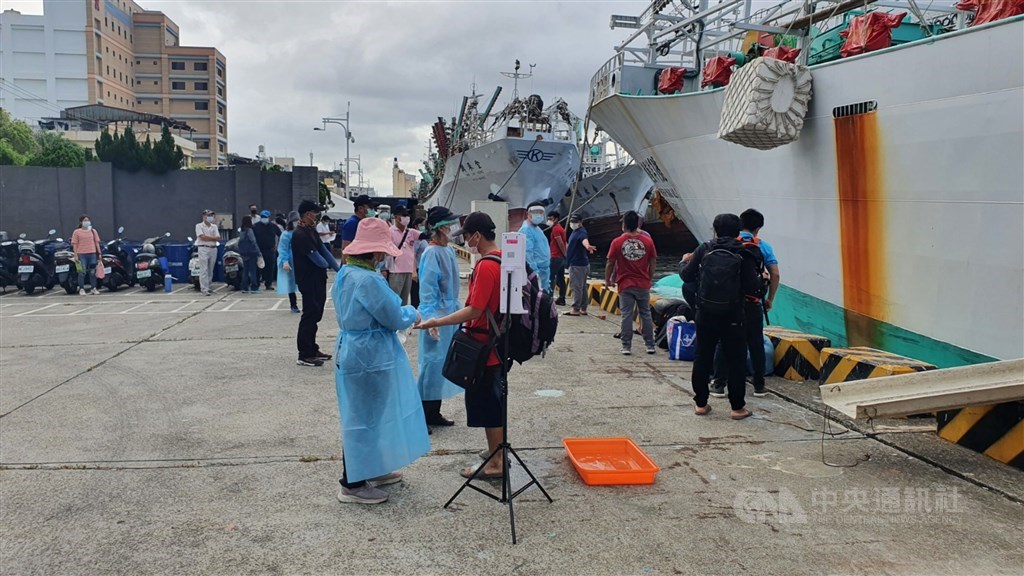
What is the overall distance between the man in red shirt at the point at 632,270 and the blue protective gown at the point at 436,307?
245 cm

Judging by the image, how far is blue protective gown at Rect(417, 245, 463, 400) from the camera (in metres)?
4.70

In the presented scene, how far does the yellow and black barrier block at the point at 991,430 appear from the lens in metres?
4.04

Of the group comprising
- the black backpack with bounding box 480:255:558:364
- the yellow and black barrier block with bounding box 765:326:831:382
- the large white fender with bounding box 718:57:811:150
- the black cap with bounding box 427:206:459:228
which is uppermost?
the large white fender with bounding box 718:57:811:150

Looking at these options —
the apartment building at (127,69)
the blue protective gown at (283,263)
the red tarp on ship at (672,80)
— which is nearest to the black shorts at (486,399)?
the blue protective gown at (283,263)

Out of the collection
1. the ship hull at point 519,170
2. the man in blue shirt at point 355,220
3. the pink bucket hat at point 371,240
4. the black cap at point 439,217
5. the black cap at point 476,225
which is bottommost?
the pink bucket hat at point 371,240

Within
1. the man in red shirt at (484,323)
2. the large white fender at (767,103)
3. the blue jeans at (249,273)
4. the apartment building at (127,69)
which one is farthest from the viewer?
the apartment building at (127,69)

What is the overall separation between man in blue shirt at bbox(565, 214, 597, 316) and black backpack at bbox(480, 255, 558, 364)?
6012 mm

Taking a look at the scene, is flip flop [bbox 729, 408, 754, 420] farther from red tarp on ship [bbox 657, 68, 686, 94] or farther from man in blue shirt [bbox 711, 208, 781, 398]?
red tarp on ship [bbox 657, 68, 686, 94]

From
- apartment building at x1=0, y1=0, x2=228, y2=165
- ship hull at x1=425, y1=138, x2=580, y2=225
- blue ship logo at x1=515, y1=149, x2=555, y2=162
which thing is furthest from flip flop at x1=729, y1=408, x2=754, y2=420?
apartment building at x1=0, y1=0, x2=228, y2=165

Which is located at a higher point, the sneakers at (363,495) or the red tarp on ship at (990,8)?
the red tarp on ship at (990,8)

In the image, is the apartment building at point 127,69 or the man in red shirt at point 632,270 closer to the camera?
the man in red shirt at point 632,270

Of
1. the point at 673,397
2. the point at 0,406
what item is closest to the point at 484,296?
the point at 673,397

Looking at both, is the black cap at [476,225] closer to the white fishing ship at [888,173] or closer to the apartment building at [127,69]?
the white fishing ship at [888,173]

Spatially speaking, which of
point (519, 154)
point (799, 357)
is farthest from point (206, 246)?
point (519, 154)
